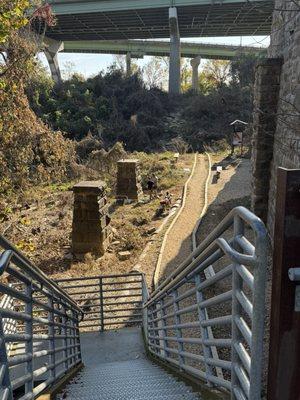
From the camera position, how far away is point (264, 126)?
30.4 feet

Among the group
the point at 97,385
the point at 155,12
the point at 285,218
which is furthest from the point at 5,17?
the point at 155,12

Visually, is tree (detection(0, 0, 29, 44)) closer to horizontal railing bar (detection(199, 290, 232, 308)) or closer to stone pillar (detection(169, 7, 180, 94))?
horizontal railing bar (detection(199, 290, 232, 308))

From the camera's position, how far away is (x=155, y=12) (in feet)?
123

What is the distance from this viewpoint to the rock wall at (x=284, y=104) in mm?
7008

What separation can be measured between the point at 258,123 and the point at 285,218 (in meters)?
8.28

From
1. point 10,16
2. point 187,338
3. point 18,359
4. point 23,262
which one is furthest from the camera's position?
point 10,16

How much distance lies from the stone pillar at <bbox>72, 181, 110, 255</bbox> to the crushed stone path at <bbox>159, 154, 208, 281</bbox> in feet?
6.76

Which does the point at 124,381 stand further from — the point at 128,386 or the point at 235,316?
the point at 235,316

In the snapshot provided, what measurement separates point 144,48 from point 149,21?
1053cm

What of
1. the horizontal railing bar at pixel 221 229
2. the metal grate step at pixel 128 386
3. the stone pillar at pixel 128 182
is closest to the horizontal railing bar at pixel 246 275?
the horizontal railing bar at pixel 221 229

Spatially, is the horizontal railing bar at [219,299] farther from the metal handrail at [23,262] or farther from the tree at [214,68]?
the tree at [214,68]

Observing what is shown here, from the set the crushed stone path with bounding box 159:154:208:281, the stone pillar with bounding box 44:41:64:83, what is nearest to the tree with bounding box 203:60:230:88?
the stone pillar with bounding box 44:41:64:83

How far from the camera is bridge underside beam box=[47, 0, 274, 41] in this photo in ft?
111


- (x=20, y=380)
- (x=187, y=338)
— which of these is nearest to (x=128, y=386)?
(x=187, y=338)
